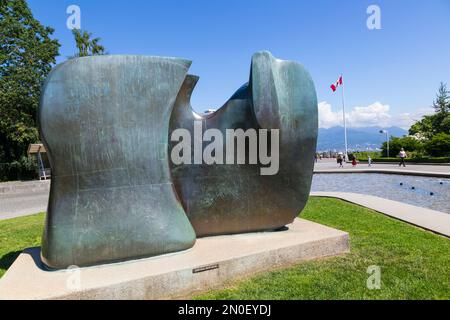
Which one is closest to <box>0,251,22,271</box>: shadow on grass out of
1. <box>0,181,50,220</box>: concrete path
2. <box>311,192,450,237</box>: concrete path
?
<box>0,181,50,220</box>: concrete path

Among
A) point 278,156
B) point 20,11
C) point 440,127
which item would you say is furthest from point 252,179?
point 440,127

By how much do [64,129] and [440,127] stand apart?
49.7m

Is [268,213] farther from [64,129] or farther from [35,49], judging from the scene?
[35,49]

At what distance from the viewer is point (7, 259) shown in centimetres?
580

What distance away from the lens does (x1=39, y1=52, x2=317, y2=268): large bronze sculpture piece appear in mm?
4266

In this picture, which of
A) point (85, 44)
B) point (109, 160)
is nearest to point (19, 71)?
point (85, 44)

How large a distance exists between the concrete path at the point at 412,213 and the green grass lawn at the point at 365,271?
434mm

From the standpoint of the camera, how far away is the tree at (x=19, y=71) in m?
21.1

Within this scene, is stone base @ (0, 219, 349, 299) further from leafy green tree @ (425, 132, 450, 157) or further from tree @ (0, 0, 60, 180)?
leafy green tree @ (425, 132, 450, 157)

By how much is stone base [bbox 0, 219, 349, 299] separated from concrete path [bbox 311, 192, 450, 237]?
2.83 meters

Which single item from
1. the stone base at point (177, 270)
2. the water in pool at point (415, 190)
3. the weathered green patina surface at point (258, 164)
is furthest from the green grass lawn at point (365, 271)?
the water in pool at point (415, 190)

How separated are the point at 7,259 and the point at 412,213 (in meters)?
9.00

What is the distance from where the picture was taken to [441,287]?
396cm

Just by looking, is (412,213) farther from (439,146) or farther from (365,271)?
(439,146)
